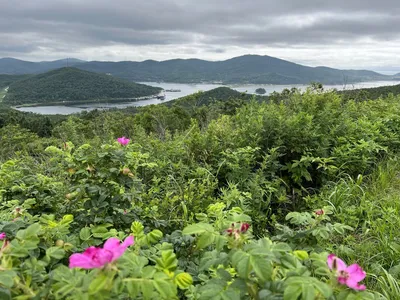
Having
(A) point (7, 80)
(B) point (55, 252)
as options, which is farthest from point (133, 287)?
(A) point (7, 80)

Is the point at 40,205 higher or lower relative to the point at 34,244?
lower

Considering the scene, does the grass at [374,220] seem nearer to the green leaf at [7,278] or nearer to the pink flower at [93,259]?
the pink flower at [93,259]

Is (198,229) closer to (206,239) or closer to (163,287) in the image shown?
(206,239)

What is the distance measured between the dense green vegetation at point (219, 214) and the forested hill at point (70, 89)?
7267 cm

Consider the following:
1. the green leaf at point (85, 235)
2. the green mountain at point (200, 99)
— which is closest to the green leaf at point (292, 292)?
the green leaf at point (85, 235)

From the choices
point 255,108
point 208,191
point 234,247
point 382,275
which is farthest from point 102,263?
point 255,108

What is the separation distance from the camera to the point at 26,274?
0.89 m

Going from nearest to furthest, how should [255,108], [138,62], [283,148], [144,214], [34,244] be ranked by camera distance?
[34,244]
[144,214]
[283,148]
[255,108]
[138,62]

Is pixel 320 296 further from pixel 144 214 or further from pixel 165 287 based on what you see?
pixel 144 214

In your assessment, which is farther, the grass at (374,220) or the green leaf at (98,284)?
the grass at (374,220)

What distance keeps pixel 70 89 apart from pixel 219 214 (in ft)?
289

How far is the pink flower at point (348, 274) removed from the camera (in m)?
0.76

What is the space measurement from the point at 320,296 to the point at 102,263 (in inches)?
22.3

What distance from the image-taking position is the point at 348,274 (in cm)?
78
